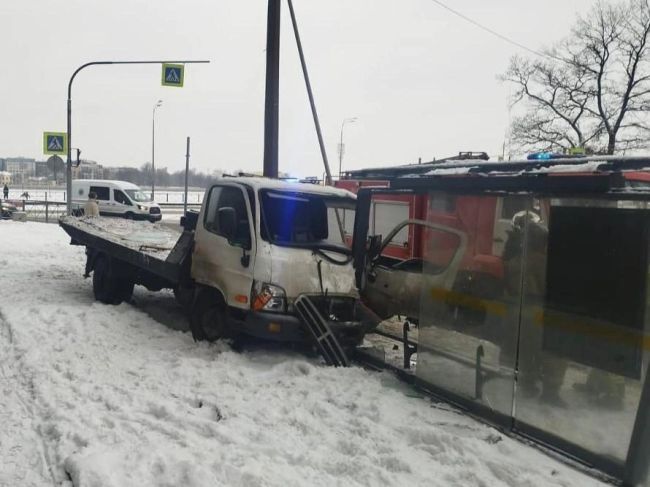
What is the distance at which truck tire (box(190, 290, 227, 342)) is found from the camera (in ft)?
23.5

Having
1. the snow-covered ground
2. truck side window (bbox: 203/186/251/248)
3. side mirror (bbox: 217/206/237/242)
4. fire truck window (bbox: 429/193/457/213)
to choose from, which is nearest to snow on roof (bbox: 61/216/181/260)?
truck side window (bbox: 203/186/251/248)

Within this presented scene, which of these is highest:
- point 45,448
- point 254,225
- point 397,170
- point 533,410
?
point 397,170

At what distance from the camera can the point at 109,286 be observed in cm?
965

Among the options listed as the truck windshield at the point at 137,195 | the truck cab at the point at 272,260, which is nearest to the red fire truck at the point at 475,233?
the truck cab at the point at 272,260

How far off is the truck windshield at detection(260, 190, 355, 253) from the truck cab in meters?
0.01

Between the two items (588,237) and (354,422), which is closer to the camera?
(588,237)

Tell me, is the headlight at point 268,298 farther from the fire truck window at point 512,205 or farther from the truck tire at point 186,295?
the fire truck window at point 512,205

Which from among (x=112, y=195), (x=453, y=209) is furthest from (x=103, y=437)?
(x=112, y=195)

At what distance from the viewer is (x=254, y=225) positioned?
21.8 ft

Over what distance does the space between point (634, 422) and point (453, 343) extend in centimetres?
171

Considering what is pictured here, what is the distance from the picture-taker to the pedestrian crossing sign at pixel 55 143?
67.5ft

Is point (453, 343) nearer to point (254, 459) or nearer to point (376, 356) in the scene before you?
point (376, 356)

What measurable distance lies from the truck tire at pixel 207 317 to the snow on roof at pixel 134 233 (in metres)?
1.28

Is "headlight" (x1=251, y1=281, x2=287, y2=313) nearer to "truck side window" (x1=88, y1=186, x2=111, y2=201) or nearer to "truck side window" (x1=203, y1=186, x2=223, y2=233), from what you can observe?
"truck side window" (x1=203, y1=186, x2=223, y2=233)
